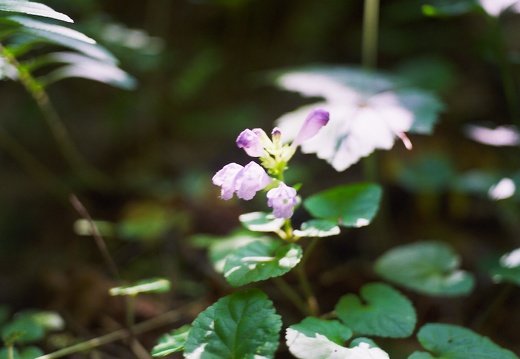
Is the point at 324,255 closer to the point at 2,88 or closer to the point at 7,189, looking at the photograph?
the point at 7,189

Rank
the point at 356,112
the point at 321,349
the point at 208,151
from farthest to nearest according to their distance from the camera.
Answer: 1. the point at 208,151
2. the point at 356,112
3. the point at 321,349

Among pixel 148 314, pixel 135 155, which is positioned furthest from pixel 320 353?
pixel 135 155

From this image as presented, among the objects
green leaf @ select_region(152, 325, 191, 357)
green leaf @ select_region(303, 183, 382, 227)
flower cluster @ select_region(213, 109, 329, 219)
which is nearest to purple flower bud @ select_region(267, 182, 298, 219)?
flower cluster @ select_region(213, 109, 329, 219)

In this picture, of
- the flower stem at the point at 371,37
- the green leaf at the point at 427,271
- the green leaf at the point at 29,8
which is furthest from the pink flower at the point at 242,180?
the flower stem at the point at 371,37

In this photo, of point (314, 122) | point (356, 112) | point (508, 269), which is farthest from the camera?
point (356, 112)

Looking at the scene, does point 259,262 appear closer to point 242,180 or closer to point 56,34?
point 242,180

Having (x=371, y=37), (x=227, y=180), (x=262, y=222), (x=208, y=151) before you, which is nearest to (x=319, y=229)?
(x=262, y=222)
